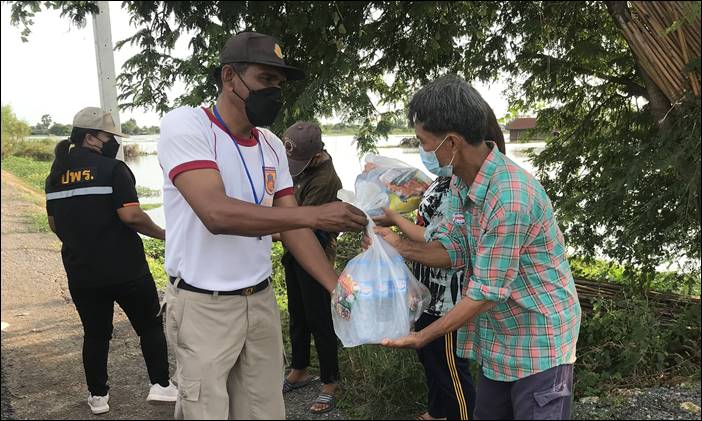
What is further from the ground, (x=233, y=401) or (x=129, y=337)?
(x=233, y=401)

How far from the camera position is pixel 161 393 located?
4.11 m

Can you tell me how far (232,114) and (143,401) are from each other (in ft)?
8.95

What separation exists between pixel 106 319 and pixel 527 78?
360 centimetres

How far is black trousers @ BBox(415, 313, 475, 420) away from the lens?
Answer: 309cm

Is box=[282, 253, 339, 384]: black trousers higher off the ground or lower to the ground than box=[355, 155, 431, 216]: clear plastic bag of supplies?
lower

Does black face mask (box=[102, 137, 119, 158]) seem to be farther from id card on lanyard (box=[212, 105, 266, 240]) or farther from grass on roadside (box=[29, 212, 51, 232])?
grass on roadside (box=[29, 212, 51, 232])

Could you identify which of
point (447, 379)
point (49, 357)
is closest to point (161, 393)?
point (49, 357)

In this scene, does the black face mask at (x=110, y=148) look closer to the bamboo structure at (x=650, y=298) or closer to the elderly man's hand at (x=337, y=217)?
the elderly man's hand at (x=337, y=217)

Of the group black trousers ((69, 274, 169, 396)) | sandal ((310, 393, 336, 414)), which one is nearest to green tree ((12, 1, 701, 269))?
black trousers ((69, 274, 169, 396))

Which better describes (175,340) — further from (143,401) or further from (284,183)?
(143,401)

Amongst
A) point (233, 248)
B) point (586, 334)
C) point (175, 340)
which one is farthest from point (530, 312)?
point (586, 334)

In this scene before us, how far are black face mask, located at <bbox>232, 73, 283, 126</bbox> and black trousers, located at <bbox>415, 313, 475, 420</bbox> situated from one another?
4.83 feet

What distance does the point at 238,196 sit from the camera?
2328 millimetres

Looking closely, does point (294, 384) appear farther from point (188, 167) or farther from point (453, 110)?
point (453, 110)
